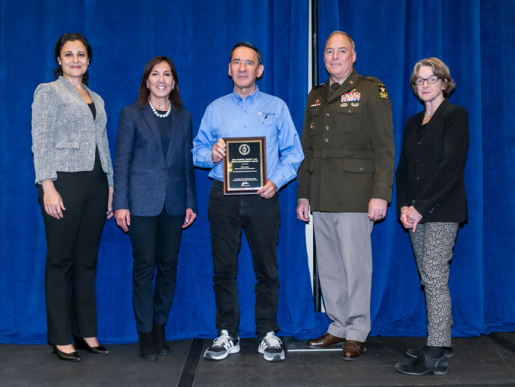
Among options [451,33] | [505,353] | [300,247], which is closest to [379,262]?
[300,247]

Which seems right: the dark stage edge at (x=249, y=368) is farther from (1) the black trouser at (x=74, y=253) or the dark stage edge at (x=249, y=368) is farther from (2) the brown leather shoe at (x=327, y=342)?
(1) the black trouser at (x=74, y=253)

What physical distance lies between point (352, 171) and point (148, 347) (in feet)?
5.37

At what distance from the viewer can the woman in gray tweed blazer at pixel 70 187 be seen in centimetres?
274

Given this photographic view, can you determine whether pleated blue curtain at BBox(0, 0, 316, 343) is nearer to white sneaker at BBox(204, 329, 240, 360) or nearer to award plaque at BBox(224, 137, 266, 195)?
white sneaker at BBox(204, 329, 240, 360)

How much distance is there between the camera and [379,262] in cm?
343

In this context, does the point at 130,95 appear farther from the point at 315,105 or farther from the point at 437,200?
the point at 437,200

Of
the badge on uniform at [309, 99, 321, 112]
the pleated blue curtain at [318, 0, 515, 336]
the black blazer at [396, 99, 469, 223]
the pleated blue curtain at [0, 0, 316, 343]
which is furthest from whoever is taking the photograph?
the pleated blue curtain at [318, 0, 515, 336]

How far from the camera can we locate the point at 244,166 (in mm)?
2789

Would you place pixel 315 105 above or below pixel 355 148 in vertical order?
above

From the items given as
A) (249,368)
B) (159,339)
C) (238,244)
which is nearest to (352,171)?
(238,244)

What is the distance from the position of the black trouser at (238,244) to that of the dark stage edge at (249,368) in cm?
26

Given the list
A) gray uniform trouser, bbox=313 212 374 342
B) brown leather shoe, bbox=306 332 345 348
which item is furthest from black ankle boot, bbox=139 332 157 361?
gray uniform trouser, bbox=313 212 374 342

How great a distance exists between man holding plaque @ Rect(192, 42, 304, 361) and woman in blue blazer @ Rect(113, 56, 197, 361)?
0.18m

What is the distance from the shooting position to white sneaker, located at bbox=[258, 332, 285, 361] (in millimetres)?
2801
